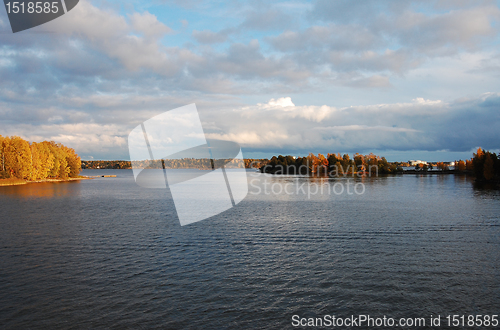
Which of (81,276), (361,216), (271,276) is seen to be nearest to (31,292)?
(81,276)

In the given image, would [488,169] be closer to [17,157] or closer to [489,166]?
[489,166]

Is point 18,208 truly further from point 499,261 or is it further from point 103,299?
point 499,261

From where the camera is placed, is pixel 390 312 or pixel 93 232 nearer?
pixel 390 312

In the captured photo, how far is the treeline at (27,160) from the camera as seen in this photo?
121000 mm

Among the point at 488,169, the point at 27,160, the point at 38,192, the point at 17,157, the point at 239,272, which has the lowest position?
the point at 239,272

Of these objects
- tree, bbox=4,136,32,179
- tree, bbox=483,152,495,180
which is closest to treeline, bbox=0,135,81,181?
tree, bbox=4,136,32,179

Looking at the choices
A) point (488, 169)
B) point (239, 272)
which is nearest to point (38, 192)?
point (239, 272)

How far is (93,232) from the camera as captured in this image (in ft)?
111

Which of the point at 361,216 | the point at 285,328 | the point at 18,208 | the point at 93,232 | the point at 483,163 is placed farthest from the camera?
the point at 483,163

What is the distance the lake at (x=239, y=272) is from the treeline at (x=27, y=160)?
101311 millimetres

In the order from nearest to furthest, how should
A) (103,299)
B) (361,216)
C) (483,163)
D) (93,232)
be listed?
(103,299) < (93,232) < (361,216) < (483,163)

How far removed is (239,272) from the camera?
21.1m

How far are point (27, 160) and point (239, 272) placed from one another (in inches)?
5213

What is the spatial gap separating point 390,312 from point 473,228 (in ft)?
85.2
